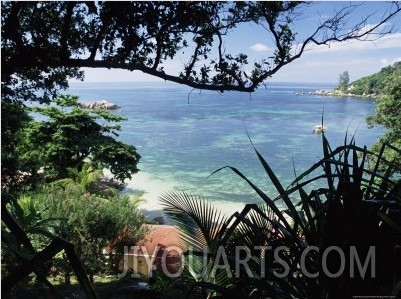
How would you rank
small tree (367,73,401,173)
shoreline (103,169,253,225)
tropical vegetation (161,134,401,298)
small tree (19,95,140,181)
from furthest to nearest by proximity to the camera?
shoreline (103,169,253,225), small tree (19,95,140,181), small tree (367,73,401,173), tropical vegetation (161,134,401,298)

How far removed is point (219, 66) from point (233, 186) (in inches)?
741

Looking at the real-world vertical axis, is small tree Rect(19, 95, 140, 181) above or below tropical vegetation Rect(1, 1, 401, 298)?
below

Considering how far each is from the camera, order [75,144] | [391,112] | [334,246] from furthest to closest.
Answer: [75,144]
[391,112]
[334,246]

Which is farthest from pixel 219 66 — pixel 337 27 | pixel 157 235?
pixel 157 235

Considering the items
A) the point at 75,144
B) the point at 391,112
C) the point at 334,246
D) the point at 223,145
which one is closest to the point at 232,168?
Result: the point at 334,246

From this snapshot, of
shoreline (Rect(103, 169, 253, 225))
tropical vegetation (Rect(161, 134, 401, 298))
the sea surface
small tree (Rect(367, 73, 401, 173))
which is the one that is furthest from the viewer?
the sea surface

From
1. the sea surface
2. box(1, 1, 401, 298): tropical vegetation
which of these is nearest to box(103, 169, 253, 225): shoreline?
the sea surface

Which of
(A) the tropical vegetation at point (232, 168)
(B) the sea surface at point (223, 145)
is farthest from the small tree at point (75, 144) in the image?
(A) the tropical vegetation at point (232, 168)

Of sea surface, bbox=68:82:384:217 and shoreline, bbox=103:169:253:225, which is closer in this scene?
shoreline, bbox=103:169:253:225

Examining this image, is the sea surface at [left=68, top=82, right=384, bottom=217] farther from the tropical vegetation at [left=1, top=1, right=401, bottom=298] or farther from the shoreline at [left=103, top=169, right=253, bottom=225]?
the tropical vegetation at [left=1, top=1, right=401, bottom=298]

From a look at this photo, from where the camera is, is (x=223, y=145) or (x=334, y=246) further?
(x=223, y=145)

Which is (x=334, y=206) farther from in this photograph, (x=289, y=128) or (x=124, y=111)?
(x=124, y=111)

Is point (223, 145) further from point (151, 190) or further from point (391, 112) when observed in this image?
point (391, 112)

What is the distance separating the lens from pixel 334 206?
1013mm
